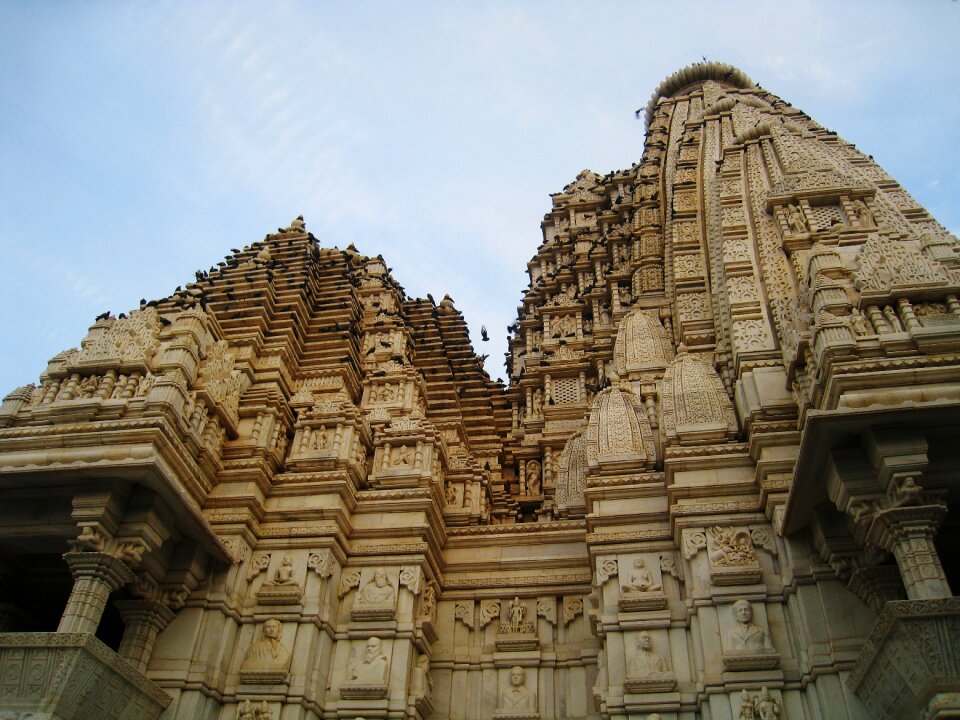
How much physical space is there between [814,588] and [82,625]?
991 cm

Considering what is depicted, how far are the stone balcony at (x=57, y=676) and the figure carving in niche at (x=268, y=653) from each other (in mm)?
2313

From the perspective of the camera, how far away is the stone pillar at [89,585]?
1134 centimetres

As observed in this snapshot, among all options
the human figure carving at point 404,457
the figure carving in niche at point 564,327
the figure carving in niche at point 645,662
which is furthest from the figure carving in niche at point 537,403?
the figure carving in niche at point 645,662

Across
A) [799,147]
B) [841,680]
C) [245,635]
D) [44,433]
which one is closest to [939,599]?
[841,680]

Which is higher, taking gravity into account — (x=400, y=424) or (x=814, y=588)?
(x=400, y=424)

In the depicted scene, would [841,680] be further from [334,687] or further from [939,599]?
[334,687]

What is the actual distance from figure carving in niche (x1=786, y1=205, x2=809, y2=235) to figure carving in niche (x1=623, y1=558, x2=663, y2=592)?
318 inches

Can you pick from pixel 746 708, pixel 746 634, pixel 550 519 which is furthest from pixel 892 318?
pixel 550 519

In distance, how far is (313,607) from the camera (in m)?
13.6

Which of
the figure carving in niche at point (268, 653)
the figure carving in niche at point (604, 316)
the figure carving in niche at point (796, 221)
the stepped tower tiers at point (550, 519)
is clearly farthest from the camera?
the figure carving in niche at point (604, 316)

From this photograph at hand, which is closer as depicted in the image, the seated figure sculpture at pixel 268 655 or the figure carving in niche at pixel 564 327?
the seated figure sculpture at pixel 268 655

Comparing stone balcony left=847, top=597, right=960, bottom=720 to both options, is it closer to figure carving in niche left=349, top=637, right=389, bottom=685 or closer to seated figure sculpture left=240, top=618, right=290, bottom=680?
figure carving in niche left=349, top=637, right=389, bottom=685

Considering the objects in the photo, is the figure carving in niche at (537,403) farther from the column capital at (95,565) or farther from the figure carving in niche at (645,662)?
the column capital at (95,565)

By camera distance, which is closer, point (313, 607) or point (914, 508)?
point (914, 508)
